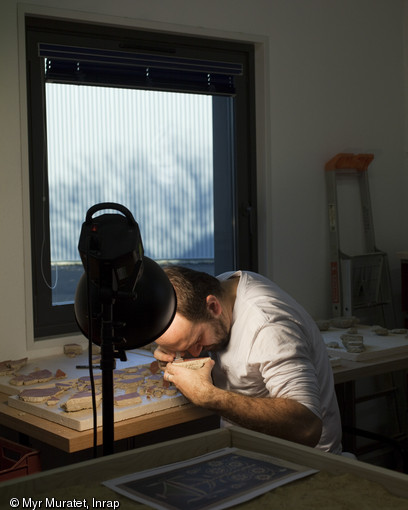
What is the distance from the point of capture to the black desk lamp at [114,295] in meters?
1.21

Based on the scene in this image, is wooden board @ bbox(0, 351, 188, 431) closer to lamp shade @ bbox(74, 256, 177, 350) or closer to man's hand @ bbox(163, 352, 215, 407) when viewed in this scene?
man's hand @ bbox(163, 352, 215, 407)

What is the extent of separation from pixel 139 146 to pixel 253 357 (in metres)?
1.73

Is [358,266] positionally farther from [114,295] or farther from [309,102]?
[114,295]

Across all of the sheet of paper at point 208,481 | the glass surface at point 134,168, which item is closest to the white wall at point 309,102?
the glass surface at point 134,168

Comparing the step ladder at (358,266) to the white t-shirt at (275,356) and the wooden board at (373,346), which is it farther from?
Answer: the white t-shirt at (275,356)

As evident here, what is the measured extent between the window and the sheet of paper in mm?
2021

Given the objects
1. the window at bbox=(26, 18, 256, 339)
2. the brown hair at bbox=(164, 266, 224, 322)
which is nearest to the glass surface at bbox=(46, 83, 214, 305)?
the window at bbox=(26, 18, 256, 339)

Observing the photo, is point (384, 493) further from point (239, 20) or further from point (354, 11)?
point (354, 11)

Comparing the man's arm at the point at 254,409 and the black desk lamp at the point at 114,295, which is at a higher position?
the black desk lamp at the point at 114,295

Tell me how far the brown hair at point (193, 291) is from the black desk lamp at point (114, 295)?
0.60 m

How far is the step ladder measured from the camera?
3.75 m

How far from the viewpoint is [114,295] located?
4.02ft

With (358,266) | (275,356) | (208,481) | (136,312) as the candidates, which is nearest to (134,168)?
(358,266)

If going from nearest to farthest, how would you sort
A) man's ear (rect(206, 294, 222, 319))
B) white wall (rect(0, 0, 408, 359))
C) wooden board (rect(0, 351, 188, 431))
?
wooden board (rect(0, 351, 188, 431)), man's ear (rect(206, 294, 222, 319)), white wall (rect(0, 0, 408, 359))
